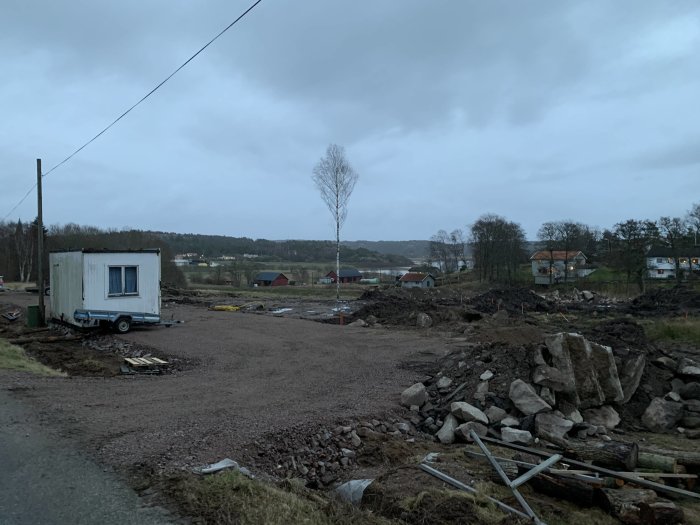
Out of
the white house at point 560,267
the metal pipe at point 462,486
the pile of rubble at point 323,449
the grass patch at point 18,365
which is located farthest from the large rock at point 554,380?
the white house at point 560,267

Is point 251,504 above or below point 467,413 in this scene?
above

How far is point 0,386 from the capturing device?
928cm

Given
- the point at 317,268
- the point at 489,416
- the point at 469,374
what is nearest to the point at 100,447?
the point at 489,416

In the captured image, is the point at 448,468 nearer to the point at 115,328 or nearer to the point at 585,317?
the point at 115,328

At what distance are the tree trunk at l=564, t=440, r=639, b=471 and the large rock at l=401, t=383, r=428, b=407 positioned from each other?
3.01 metres

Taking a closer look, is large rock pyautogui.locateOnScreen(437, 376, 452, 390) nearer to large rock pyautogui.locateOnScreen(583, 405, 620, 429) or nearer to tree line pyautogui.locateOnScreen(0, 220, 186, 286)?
large rock pyautogui.locateOnScreen(583, 405, 620, 429)

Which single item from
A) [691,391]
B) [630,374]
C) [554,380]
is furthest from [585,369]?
[691,391]

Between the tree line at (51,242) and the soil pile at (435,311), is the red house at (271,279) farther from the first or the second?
the soil pile at (435,311)

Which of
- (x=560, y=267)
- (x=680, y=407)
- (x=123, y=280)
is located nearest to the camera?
(x=680, y=407)

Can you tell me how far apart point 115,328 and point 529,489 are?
16142 mm

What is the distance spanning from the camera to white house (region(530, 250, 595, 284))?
209 feet

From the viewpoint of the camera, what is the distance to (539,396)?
9406 millimetres

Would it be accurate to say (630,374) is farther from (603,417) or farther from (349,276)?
(349,276)

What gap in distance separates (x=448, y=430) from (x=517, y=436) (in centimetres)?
107
